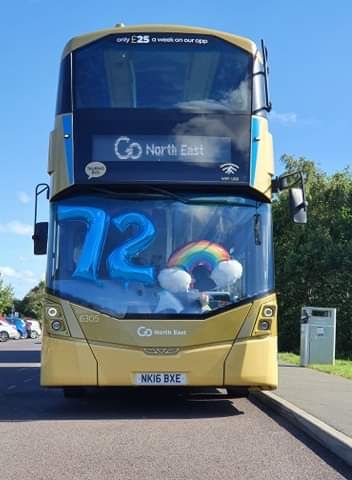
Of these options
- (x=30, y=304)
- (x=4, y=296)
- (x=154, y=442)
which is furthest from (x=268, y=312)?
(x=30, y=304)

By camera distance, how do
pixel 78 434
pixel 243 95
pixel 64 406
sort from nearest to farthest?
pixel 78 434 → pixel 243 95 → pixel 64 406

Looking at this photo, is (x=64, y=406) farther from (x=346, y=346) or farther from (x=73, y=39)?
(x=346, y=346)

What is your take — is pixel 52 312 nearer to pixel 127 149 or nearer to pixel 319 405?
pixel 127 149

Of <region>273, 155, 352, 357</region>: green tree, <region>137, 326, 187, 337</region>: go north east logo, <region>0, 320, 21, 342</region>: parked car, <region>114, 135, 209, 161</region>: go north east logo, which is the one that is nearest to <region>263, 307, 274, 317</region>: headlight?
<region>137, 326, 187, 337</region>: go north east logo

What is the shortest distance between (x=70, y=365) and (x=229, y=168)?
11.0ft

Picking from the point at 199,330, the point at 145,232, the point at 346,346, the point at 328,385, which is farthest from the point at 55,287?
the point at 346,346

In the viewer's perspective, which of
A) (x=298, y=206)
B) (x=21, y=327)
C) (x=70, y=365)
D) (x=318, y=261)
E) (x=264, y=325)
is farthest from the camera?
(x=21, y=327)

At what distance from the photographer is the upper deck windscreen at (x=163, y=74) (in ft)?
32.3

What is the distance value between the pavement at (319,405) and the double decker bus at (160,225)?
697mm

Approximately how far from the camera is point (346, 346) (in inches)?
1287

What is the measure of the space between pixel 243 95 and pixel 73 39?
262cm

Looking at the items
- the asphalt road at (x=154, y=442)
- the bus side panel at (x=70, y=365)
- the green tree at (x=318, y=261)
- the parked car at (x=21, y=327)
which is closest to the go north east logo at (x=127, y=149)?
the bus side panel at (x=70, y=365)

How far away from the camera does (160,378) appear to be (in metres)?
9.20

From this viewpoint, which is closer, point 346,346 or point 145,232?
point 145,232
